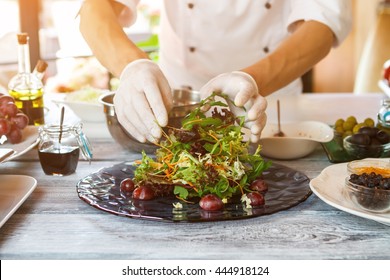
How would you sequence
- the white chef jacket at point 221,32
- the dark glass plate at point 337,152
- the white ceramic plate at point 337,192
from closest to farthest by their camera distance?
1. the white ceramic plate at point 337,192
2. the dark glass plate at point 337,152
3. the white chef jacket at point 221,32

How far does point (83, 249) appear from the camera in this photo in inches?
46.0

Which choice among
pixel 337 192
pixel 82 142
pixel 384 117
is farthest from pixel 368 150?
pixel 82 142

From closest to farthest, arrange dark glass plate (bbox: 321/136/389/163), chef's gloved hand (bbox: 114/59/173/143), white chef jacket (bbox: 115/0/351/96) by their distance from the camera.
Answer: chef's gloved hand (bbox: 114/59/173/143), dark glass plate (bbox: 321/136/389/163), white chef jacket (bbox: 115/0/351/96)

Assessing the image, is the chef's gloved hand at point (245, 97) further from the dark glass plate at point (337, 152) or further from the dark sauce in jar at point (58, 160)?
the dark sauce in jar at point (58, 160)

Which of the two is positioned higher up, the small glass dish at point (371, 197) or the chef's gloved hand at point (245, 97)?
the chef's gloved hand at point (245, 97)

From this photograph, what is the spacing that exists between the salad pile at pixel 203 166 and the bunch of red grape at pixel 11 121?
566 mm

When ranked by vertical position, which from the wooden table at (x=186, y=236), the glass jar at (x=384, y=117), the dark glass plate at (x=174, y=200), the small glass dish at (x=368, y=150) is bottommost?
the wooden table at (x=186, y=236)

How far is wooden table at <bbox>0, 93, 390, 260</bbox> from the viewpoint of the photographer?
45.4 inches

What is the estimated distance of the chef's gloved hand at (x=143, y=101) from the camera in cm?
156

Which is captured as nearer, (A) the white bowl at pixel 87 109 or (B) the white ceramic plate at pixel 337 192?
(B) the white ceramic plate at pixel 337 192

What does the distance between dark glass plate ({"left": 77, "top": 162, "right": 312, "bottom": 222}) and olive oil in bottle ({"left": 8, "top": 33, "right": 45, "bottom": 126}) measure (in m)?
0.63

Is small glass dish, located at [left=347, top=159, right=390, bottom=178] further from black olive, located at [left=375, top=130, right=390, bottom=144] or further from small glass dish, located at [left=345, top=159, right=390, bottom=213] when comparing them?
black olive, located at [left=375, top=130, right=390, bottom=144]

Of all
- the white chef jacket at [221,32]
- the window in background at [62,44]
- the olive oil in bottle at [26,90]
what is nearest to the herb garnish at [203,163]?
the olive oil in bottle at [26,90]

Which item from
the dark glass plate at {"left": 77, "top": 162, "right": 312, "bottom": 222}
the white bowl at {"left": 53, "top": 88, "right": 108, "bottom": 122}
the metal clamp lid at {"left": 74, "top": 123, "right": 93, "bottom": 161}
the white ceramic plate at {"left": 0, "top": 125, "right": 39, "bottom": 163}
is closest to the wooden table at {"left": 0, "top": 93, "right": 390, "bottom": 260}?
the dark glass plate at {"left": 77, "top": 162, "right": 312, "bottom": 222}
